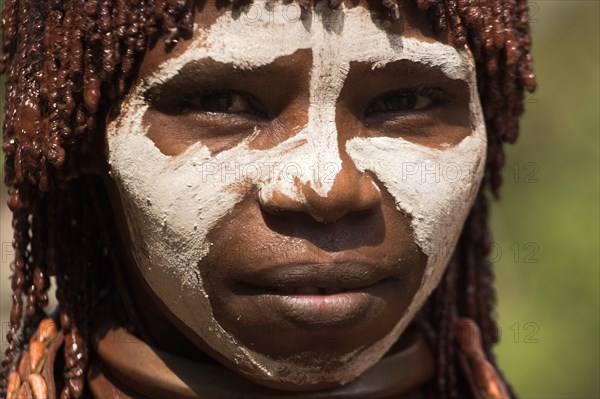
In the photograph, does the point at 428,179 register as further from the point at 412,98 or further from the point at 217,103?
the point at 217,103

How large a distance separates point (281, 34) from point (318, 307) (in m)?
0.47

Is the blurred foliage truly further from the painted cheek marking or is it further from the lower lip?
the lower lip

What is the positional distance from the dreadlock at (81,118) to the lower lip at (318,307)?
457mm

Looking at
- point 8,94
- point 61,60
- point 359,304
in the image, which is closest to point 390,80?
point 359,304

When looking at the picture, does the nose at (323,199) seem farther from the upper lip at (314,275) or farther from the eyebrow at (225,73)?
the eyebrow at (225,73)

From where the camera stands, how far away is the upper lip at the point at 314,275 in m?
1.77

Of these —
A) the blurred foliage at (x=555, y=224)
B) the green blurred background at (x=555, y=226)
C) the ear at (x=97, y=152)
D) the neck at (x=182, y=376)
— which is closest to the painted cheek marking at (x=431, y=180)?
the neck at (x=182, y=376)

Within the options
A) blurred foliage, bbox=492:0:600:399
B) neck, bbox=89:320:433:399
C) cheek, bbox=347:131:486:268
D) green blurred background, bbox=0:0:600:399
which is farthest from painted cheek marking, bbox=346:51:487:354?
green blurred background, bbox=0:0:600:399

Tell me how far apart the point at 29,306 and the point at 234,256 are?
573mm

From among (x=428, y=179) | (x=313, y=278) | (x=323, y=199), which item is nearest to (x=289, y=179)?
(x=323, y=199)

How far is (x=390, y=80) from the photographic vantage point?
187 centimetres

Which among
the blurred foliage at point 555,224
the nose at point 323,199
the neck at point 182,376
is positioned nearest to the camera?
the nose at point 323,199

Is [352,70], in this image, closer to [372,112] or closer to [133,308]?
[372,112]

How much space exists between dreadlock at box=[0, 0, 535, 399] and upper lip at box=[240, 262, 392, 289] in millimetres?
414
